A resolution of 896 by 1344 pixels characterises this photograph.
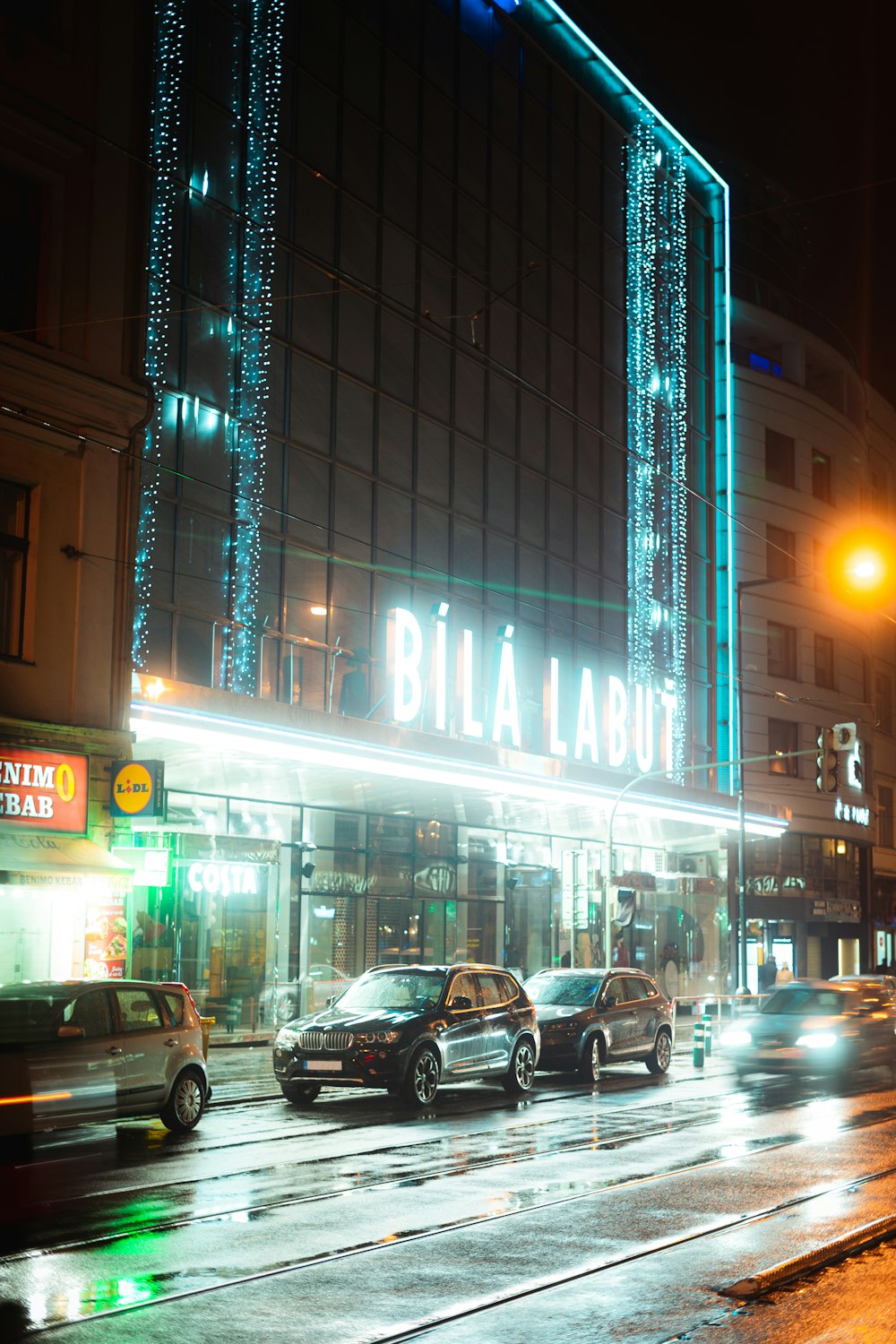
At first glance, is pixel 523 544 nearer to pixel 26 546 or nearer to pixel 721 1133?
pixel 26 546

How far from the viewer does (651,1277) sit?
8.42 metres

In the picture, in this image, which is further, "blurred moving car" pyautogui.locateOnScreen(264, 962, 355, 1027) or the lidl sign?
"blurred moving car" pyautogui.locateOnScreen(264, 962, 355, 1027)

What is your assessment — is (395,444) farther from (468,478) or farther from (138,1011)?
(138,1011)

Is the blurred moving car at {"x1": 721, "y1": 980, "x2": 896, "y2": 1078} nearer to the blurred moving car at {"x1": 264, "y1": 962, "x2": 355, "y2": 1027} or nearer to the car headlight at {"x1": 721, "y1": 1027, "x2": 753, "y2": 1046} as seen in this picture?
the car headlight at {"x1": 721, "y1": 1027, "x2": 753, "y2": 1046}

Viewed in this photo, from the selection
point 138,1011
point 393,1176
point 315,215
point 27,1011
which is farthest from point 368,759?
point 393,1176

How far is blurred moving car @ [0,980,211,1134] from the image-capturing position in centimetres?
1280

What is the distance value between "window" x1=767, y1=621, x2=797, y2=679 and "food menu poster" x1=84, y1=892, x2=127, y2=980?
3602 centimetres

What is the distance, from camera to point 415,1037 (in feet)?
57.5

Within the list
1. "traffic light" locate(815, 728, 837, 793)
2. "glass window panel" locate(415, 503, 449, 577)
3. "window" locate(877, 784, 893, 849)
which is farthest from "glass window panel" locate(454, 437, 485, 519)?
"window" locate(877, 784, 893, 849)

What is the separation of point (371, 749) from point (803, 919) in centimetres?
3088

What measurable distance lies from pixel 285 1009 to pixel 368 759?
502 cm

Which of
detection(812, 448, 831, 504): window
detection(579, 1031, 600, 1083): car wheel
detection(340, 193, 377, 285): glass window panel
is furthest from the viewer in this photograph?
detection(812, 448, 831, 504): window

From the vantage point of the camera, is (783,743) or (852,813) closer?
(783,743)

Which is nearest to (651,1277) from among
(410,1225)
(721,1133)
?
(410,1225)
